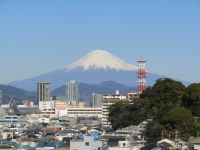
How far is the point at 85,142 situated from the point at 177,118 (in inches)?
351

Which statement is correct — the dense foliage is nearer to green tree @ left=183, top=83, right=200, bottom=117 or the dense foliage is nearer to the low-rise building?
green tree @ left=183, top=83, right=200, bottom=117

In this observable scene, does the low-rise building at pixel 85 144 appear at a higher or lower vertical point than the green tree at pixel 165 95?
lower

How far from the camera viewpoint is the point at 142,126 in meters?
60.5

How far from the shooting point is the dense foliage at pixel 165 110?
49688mm

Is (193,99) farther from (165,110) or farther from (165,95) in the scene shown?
(165,95)

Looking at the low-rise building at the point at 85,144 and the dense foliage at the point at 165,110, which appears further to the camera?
the dense foliage at the point at 165,110

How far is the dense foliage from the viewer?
49.7 m

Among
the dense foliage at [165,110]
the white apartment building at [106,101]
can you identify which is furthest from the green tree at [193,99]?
the white apartment building at [106,101]

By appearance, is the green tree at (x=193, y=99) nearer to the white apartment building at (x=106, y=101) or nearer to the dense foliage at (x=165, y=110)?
the dense foliage at (x=165, y=110)

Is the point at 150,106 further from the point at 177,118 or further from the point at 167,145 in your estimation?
the point at 167,145

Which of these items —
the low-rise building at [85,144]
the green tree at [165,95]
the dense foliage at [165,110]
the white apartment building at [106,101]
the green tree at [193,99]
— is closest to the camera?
the low-rise building at [85,144]

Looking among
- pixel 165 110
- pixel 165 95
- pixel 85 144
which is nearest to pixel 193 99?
pixel 165 110

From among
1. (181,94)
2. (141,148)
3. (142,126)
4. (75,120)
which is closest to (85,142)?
(141,148)

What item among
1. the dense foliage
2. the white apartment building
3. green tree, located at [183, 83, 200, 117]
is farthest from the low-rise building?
the white apartment building
